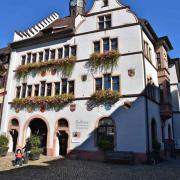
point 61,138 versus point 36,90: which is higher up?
point 36,90

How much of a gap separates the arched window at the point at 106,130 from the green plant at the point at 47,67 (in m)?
6.29

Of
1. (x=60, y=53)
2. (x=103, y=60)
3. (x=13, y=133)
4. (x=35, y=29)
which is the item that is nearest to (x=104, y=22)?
(x=103, y=60)

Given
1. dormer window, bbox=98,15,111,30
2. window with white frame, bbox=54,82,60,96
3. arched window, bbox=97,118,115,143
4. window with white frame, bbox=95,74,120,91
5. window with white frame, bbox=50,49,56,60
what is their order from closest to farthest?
arched window, bbox=97,118,115,143, window with white frame, bbox=95,74,120,91, dormer window, bbox=98,15,111,30, window with white frame, bbox=54,82,60,96, window with white frame, bbox=50,49,56,60

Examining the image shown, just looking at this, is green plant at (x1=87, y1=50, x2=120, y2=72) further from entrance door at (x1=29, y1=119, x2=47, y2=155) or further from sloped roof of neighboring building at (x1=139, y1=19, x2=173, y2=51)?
entrance door at (x1=29, y1=119, x2=47, y2=155)

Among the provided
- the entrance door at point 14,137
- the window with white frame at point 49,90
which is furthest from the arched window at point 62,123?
the entrance door at point 14,137

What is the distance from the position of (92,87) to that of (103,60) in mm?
2798

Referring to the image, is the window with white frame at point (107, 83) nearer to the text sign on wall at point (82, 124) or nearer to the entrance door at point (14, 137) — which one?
the text sign on wall at point (82, 124)

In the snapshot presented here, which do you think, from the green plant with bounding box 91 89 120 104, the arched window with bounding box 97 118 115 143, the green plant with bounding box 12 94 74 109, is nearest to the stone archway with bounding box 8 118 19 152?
the green plant with bounding box 12 94 74 109

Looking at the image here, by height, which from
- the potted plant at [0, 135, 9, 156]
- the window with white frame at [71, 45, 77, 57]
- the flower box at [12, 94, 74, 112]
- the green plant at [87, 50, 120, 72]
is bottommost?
the potted plant at [0, 135, 9, 156]

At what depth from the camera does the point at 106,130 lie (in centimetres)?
1989

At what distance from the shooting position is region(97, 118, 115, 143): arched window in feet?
64.4

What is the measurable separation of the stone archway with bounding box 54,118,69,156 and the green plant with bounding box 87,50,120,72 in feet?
19.8

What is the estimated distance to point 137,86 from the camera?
1955 cm

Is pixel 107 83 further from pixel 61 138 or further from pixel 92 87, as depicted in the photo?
pixel 61 138
